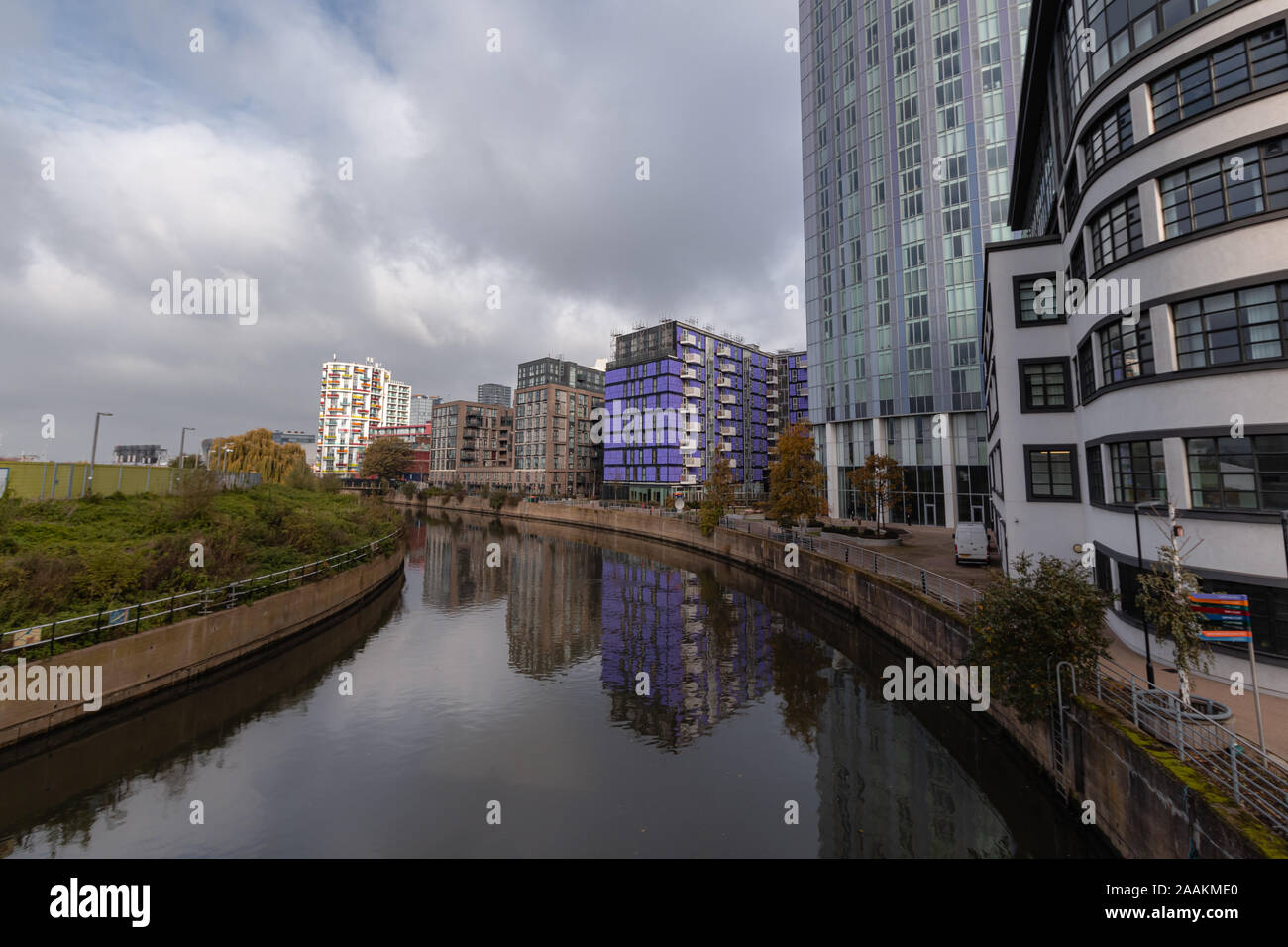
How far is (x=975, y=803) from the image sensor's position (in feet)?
42.2

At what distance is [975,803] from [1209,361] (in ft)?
42.0

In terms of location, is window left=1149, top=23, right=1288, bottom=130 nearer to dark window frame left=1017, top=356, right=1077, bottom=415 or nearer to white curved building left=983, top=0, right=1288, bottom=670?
white curved building left=983, top=0, right=1288, bottom=670

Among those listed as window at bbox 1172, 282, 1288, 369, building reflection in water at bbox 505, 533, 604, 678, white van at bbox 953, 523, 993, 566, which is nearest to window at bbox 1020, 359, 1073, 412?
window at bbox 1172, 282, 1288, 369

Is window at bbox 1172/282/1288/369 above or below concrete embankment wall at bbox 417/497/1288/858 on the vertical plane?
above

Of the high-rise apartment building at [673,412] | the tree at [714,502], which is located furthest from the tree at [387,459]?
the tree at [714,502]

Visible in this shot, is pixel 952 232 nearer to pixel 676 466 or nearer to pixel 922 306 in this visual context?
pixel 922 306

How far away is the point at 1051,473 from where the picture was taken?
880 inches

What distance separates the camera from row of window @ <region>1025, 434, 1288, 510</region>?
1277 cm

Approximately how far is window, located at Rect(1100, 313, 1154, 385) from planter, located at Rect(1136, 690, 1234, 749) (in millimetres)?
10006

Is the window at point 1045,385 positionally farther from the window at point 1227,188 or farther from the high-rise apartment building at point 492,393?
the high-rise apartment building at point 492,393

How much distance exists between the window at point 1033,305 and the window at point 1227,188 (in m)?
7.82

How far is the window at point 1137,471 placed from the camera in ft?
49.5

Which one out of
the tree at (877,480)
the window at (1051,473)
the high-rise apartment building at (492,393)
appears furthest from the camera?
the high-rise apartment building at (492,393)

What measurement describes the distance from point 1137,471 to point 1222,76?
1050 centimetres
